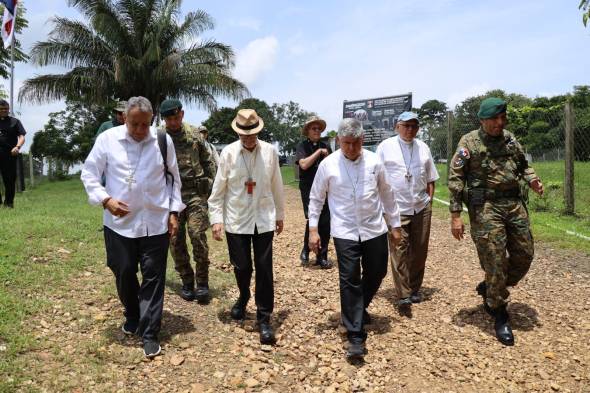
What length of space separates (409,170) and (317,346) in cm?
196

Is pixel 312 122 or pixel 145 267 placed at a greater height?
pixel 312 122

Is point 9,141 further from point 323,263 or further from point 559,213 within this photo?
point 559,213

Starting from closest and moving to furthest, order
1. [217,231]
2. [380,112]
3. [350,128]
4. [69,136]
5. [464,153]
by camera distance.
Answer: [350,128]
[217,231]
[464,153]
[380,112]
[69,136]

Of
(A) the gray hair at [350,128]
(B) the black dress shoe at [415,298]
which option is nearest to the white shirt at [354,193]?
(A) the gray hair at [350,128]

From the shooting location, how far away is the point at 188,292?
4.93 metres

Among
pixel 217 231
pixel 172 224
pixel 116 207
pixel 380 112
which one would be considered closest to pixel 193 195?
pixel 217 231

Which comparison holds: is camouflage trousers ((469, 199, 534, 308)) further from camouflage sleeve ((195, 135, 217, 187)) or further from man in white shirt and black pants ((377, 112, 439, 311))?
camouflage sleeve ((195, 135, 217, 187))

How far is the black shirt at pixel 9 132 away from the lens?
815 centimetres

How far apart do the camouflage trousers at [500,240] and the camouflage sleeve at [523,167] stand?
239 millimetres

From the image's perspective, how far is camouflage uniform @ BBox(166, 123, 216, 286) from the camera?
4.74 meters

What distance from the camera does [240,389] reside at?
136 inches

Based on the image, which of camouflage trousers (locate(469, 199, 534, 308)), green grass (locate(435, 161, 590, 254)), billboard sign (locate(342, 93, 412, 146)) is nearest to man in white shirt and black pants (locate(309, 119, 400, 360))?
camouflage trousers (locate(469, 199, 534, 308))

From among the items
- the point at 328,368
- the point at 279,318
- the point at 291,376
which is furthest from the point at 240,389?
the point at 279,318

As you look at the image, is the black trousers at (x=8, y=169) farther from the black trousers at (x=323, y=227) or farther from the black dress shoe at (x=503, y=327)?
the black dress shoe at (x=503, y=327)
